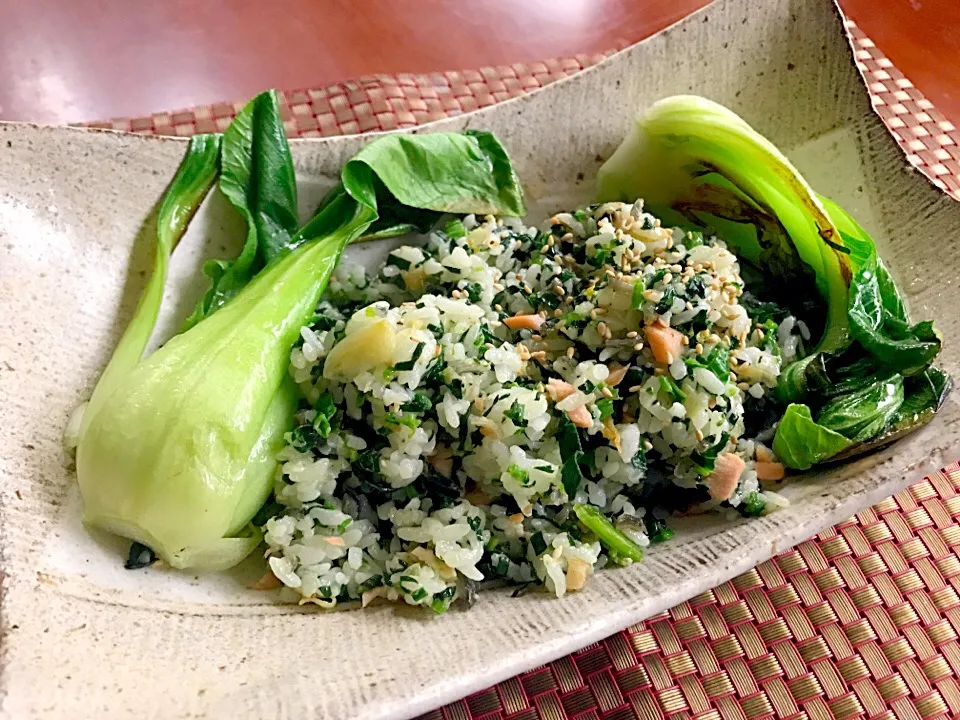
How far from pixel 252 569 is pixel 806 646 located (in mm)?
1316

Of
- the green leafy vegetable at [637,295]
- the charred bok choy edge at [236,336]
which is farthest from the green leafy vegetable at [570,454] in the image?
the charred bok choy edge at [236,336]

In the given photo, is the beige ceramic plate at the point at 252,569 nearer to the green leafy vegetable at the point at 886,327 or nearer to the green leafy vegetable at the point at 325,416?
the green leafy vegetable at the point at 886,327

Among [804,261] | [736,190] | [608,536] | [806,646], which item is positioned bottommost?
[806,646]

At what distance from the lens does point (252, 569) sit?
1.75 metres

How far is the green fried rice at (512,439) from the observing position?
1697mm

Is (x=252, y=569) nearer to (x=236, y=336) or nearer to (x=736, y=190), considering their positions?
(x=236, y=336)

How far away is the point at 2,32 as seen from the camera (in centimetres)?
368

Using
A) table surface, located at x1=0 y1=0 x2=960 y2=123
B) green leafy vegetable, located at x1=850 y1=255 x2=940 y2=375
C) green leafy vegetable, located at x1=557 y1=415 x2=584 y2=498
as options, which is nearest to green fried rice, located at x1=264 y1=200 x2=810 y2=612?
green leafy vegetable, located at x1=557 y1=415 x2=584 y2=498

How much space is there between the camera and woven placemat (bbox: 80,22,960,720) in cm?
176

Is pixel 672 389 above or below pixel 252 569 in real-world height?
above

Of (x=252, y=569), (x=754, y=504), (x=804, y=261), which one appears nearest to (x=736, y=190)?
(x=804, y=261)

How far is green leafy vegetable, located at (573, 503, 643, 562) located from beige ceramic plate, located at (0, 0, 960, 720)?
0.16 feet

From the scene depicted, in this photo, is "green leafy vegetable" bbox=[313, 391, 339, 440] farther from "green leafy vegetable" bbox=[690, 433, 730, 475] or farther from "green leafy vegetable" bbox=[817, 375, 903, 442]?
"green leafy vegetable" bbox=[817, 375, 903, 442]

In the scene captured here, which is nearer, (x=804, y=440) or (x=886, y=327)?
(x=804, y=440)
